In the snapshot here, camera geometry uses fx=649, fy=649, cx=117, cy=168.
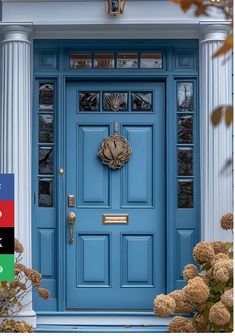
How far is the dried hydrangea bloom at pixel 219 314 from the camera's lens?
12.1 ft

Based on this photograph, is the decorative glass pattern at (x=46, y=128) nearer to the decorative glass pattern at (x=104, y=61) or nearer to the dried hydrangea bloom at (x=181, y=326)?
the decorative glass pattern at (x=104, y=61)

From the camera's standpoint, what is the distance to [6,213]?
17.7ft

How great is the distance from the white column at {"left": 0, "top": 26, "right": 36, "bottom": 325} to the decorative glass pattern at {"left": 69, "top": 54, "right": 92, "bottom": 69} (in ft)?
1.52

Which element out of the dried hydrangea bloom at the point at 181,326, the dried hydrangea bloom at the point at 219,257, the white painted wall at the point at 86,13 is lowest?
the dried hydrangea bloom at the point at 181,326

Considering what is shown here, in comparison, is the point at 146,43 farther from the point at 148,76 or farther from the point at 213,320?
the point at 213,320

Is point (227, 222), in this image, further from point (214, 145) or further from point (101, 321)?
point (101, 321)

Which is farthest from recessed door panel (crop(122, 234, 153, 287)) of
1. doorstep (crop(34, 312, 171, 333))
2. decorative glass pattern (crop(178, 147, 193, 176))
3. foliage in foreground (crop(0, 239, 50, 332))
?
foliage in foreground (crop(0, 239, 50, 332))

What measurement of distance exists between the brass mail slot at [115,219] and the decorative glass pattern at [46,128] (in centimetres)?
85

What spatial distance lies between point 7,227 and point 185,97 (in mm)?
1964

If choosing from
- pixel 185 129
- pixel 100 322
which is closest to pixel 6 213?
pixel 100 322

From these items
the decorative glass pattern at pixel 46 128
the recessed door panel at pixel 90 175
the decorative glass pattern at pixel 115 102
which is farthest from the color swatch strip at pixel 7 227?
the decorative glass pattern at pixel 115 102

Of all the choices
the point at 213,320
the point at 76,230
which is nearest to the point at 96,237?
the point at 76,230

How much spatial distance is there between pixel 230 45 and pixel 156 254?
13.5ft

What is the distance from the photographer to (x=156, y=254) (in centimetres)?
580
